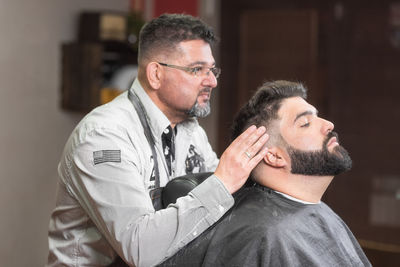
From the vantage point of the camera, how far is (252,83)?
5.31 m

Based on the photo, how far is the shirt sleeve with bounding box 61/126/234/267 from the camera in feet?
6.31

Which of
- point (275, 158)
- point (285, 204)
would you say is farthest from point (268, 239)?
point (275, 158)

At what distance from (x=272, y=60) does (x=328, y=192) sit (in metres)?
1.15

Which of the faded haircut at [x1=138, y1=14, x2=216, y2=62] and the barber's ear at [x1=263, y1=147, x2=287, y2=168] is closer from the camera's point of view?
the barber's ear at [x1=263, y1=147, x2=287, y2=168]

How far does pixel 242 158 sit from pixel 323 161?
0.25 metres

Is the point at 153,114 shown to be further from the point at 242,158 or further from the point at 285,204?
the point at 285,204

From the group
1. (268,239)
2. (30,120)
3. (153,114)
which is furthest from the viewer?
(30,120)

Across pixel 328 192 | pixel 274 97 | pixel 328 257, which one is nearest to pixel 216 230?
pixel 328 257

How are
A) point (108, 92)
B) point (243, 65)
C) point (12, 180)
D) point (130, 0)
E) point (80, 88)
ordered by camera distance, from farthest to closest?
point (243, 65), point (130, 0), point (108, 92), point (80, 88), point (12, 180)

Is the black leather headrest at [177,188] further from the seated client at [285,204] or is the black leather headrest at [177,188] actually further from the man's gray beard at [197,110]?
the man's gray beard at [197,110]

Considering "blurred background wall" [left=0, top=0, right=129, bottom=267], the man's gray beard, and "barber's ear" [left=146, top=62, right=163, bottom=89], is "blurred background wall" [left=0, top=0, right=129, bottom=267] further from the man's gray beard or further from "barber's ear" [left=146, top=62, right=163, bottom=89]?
the man's gray beard

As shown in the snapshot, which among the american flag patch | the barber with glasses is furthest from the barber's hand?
the american flag patch

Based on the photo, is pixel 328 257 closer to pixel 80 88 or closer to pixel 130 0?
pixel 80 88

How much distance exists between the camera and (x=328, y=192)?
16.7 ft
